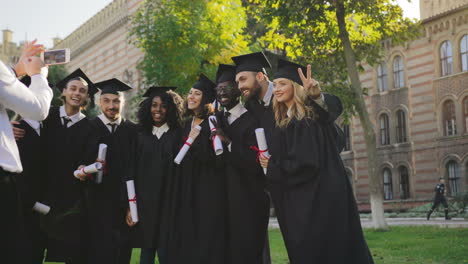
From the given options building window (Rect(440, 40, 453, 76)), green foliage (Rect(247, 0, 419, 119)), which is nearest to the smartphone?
green foliage (Rect(247, 0, 419, 119))

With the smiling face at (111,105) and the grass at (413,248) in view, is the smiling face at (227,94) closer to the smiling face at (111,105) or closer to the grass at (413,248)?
the smiling face at (111,105)

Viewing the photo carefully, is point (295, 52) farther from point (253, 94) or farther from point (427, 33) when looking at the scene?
point (427, 33)

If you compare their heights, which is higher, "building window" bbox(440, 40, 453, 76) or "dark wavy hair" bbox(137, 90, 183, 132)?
"building window" bbox(440, 40, 453, 76)

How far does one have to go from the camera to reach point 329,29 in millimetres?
16672

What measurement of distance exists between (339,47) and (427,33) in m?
16.2

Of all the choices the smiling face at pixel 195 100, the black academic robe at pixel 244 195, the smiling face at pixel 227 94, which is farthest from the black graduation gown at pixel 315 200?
the smiling face at pixel 195 100

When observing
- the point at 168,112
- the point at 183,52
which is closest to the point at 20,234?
the point at 168,112

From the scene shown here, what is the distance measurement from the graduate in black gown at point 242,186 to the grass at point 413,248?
3857 mm

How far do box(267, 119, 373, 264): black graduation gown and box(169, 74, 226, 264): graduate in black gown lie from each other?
105 centimetres

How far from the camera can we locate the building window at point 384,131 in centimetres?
3406

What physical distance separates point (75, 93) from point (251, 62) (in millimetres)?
2083

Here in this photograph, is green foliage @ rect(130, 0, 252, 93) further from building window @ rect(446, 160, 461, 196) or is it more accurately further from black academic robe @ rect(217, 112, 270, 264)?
building window @ rect(446, 160, 461, 196)

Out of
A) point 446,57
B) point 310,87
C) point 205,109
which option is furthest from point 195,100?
point 446,57

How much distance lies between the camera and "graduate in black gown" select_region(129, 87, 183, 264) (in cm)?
640
